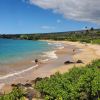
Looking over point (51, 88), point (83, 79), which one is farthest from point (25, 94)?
point (83, 79)

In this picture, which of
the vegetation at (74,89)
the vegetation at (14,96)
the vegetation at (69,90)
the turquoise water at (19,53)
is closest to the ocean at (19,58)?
the turquoise water at (19,53)

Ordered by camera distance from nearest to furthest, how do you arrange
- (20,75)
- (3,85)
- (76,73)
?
(76,73), (3,85), (20,75)

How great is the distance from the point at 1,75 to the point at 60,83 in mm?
17183

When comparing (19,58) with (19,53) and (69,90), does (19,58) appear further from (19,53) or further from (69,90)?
(69,90)

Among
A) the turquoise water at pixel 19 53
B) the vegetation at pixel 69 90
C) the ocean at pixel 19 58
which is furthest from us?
the turquoise water at pixel 19 53

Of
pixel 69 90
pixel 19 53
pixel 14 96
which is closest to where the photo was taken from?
pixel 14 96

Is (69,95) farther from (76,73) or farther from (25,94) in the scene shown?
(76,73)

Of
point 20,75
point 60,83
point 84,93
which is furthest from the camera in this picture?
point 20,75

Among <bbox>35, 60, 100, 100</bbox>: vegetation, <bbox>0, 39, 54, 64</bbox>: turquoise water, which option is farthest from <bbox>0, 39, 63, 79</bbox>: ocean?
<bbox>35, 60, 100, 100</bbox>: vegetation

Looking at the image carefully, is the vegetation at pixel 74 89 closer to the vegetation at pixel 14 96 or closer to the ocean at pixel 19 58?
the vegetation at pixel 14 96

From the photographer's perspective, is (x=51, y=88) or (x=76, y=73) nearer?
(x=51, y=88)

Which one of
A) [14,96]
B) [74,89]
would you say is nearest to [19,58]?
[74,89]

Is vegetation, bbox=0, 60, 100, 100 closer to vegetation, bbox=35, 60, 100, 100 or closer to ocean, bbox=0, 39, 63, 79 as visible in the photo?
vegetation, bbox=35, 60, 100, 100

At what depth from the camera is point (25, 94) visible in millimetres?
19266
